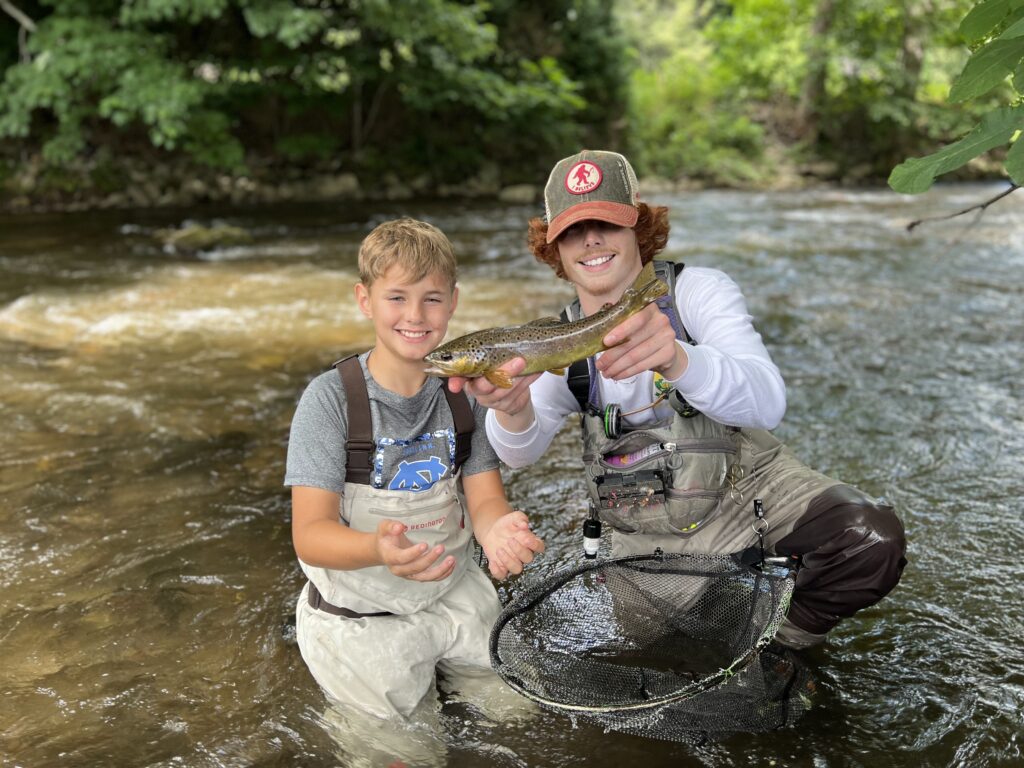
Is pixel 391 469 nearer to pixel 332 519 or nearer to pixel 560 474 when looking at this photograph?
pixel 332 519

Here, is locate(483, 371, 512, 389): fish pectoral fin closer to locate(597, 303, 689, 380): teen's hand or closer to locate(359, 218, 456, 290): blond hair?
locate(597, 303, 689, 380): teen's hand

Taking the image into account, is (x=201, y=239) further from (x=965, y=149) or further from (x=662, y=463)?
(x=965, y=149)

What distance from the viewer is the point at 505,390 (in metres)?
2.56

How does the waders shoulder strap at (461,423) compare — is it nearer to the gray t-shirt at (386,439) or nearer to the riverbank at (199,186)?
the gray t-shirt at (386,439)

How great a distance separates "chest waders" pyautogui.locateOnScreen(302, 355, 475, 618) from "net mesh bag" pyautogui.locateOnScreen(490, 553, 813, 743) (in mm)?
396

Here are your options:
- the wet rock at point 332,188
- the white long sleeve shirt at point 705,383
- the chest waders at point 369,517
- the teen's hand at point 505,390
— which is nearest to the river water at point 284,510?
the chest waders at point 369,517

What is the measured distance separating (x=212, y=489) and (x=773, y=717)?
11.2 ft

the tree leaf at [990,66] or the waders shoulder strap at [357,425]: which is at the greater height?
the tree leaf at [990,66]

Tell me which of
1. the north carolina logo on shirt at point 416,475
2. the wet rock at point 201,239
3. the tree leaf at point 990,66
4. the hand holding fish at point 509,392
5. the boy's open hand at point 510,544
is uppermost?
the tree leaf at point 990,66

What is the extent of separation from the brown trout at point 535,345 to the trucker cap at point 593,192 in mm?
518

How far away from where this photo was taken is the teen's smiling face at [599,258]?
9.58 ft

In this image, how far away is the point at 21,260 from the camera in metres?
12.4

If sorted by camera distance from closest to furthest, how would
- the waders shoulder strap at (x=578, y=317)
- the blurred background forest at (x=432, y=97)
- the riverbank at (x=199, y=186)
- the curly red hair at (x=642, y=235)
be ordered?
the waders shoulder strap at (x=578, y=317)
the curly red hair at (x=642, y=235)
the blurred background forest at (x=432, y=97)
the riverbank at (x=199, y=186)

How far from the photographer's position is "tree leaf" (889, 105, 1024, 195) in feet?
6.31
